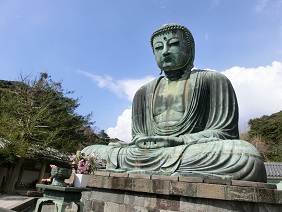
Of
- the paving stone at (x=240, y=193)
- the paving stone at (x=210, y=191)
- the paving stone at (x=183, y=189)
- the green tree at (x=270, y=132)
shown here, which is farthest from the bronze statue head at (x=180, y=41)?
the green tree at (x=270, y=132)

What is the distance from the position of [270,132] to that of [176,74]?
31192 millimetres

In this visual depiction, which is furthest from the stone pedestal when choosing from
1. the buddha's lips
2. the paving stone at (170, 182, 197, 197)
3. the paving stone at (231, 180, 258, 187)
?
the buddha's lips

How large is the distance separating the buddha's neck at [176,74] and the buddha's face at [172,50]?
14cm

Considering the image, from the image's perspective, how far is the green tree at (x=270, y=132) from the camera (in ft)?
92.9

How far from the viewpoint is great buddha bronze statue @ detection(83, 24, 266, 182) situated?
4.53m

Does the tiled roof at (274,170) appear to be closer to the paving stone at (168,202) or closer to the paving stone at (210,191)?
the paving stone at (168,202)

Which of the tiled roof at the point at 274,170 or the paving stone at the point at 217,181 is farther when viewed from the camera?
the tiled roof at the point at 274,170

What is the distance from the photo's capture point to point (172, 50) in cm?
676

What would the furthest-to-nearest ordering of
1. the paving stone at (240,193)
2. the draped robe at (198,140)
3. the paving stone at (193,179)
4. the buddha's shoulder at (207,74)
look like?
the buddha's shoulder at (207,74), the draped robe at (198,140), the paving stone at (193,179), the paving stone at (240,193)

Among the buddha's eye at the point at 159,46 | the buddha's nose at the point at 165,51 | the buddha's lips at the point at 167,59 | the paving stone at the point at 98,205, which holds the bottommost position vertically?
the paving stone at the point at 98,205

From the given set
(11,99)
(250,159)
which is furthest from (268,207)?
(11,99)

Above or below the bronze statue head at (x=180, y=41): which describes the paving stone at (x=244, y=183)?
below

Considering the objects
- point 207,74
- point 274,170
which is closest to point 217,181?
point 207,74

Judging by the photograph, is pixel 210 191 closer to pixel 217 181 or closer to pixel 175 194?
pixel 217 181
